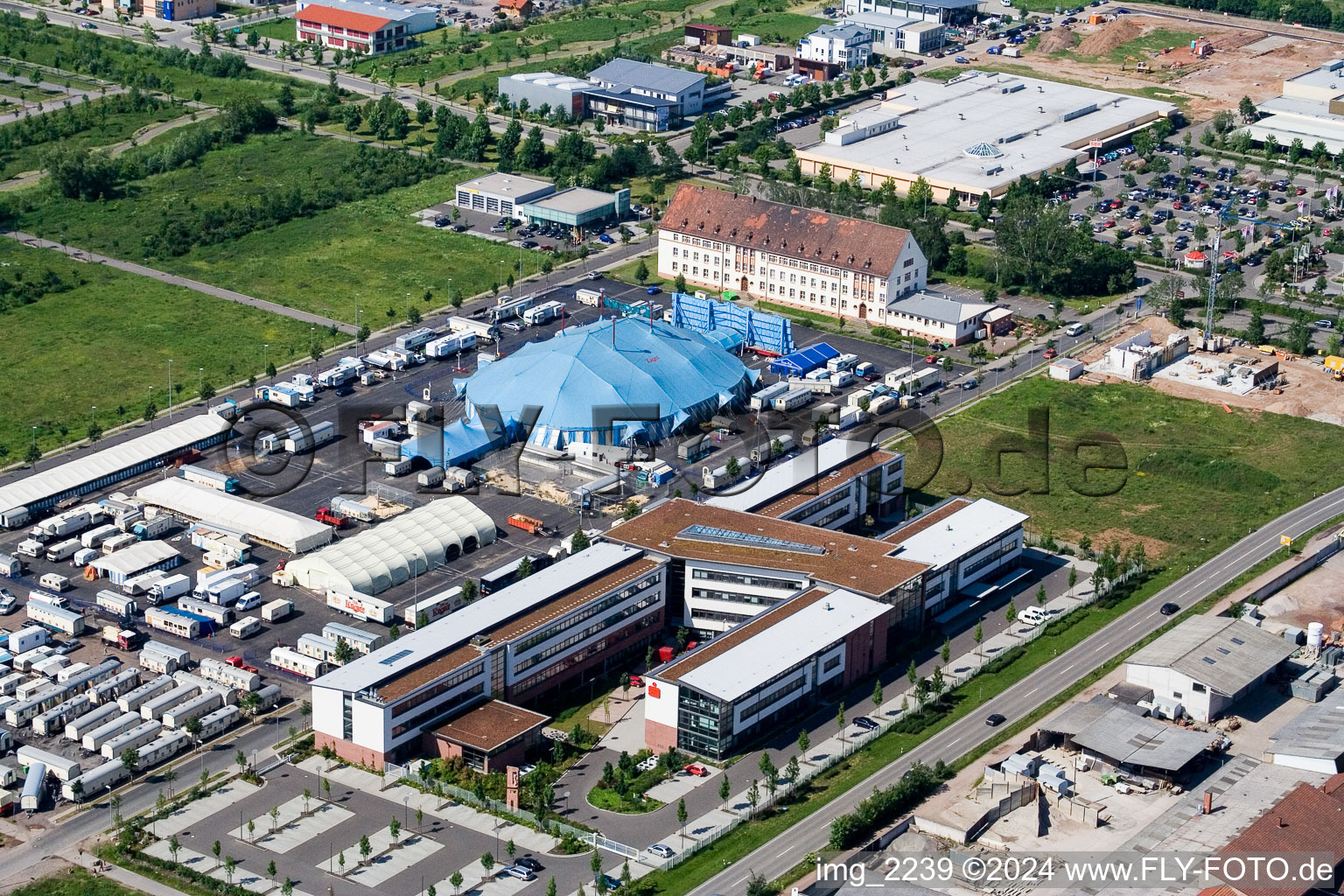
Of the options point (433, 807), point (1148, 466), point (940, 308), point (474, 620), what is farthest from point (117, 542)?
point (1148, 466)

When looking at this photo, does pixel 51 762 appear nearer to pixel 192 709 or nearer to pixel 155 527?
pixel 192 709

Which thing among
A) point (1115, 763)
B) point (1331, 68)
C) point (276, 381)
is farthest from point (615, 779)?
point (1331, 68)

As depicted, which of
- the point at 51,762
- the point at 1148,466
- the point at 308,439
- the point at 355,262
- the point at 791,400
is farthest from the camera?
the point at 355,262

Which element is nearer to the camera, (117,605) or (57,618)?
(57,618)

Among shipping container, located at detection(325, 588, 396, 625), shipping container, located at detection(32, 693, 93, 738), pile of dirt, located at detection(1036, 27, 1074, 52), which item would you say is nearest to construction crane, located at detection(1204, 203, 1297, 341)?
pile of dirt, located at detection(1036, 27, 1074, 52)

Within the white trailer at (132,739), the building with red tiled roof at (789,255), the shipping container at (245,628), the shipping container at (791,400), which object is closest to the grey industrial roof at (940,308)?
the building with red tiled roof at (789,255)

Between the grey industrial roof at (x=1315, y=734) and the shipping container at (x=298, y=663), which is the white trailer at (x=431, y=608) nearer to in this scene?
the shipping container at (x=298, y=663)
